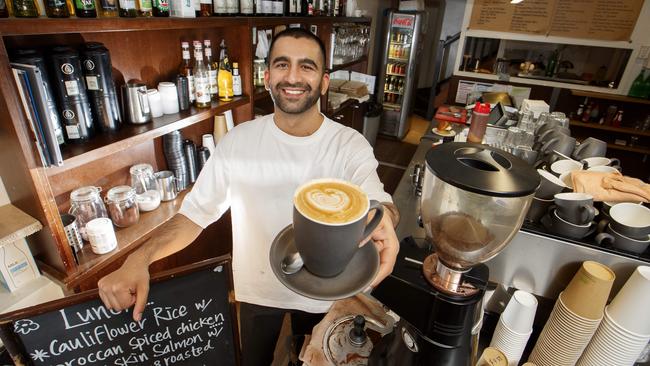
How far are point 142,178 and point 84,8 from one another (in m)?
0.84

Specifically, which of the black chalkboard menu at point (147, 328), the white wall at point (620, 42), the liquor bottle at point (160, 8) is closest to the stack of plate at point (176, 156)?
the liquor bottle at point (160, 8)

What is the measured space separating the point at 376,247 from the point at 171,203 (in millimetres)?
1484

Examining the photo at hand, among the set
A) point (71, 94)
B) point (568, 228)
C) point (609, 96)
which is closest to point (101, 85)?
point (71, 94)

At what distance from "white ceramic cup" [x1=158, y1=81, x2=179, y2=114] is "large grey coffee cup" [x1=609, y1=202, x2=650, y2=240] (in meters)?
2.03

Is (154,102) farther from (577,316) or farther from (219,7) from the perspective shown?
(577,316)

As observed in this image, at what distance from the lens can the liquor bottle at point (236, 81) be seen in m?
2.21

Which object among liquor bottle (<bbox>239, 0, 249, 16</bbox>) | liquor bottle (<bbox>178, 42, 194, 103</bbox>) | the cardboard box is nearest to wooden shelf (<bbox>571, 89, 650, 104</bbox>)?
liquor bottle (<bbox>239, 0, 249, 16</bbox>)

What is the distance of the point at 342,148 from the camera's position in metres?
1.42

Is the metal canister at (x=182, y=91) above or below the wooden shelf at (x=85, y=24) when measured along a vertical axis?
below

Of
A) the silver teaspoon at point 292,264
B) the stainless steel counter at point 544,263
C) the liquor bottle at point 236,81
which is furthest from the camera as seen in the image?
the liquor bottle at point 236,81

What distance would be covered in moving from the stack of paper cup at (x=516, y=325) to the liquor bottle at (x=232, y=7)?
1.97 meters

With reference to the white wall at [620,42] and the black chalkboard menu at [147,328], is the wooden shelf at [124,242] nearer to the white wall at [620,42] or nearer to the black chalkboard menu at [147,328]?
the black chalkboard menu at [147,328]

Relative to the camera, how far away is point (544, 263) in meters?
1.50

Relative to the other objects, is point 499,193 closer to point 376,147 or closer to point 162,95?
point 162,95
